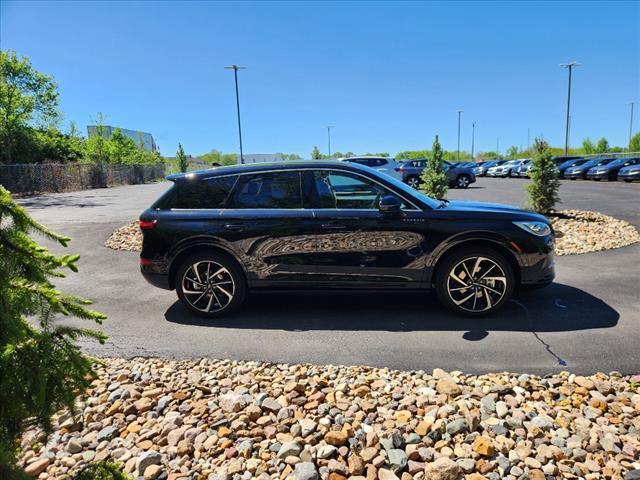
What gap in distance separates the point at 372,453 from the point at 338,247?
2.54 meters

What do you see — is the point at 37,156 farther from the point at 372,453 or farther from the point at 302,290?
the point at 372,453

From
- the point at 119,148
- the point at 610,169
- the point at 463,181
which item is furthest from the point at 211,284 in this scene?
the point at 119,148

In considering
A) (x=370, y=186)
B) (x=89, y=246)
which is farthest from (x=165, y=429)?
(x=89, y=246)

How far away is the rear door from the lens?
4.80 metres

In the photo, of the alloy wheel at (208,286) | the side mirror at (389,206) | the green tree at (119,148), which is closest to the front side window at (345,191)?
the side mirror at (389,206)

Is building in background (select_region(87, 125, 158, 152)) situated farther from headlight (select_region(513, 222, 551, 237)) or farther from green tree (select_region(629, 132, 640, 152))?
green tree (select_region(629, 132, 640, 152))

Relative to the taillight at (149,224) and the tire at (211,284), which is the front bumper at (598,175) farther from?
the taillight at (149,224)

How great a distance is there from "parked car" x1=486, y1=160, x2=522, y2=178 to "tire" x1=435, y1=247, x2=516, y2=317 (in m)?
39.0

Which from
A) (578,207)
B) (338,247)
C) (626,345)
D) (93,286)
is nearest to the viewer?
(626,345)

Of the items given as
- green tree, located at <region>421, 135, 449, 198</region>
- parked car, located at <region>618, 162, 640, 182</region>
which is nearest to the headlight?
green tree, located at <region>421, 135, 449, 198</region>

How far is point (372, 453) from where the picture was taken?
2.50 m

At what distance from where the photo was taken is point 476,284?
468cm

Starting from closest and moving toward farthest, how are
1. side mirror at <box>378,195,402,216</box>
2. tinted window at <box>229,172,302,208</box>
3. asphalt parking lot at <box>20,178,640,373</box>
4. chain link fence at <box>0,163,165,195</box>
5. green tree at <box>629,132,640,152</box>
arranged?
asphalt parking lot at <box>20,178,640,373</box> < side mirror at <box>378,195,402,216</box> < tinted window at <box>229,172,302,208</box> < chain link fence at <box>0,163,165,195</box> < green tree at <box>629,132,640,152</box>

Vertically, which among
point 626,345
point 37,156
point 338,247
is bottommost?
point 626,345
